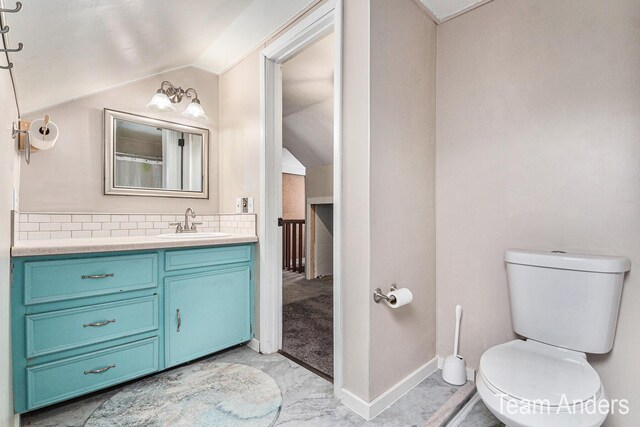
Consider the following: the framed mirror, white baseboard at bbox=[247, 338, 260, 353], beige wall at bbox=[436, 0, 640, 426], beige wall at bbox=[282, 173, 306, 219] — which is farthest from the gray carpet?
beige wall at bbox=[282, 173, 306, 219]

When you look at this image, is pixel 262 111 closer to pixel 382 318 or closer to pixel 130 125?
pixel 130 125

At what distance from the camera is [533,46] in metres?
1.57

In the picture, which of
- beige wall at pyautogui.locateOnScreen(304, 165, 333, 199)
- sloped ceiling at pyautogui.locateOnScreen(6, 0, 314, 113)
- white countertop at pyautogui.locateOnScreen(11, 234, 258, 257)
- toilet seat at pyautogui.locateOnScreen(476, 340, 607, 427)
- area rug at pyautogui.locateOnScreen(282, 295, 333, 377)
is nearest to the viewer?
toilet seat at pyautogui.locateOnScreen(476, 340, 607, 427)

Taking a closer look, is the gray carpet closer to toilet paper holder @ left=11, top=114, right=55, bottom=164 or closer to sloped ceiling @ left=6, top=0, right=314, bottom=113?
toilet paper holder @ left=11, top=114, right=55, bottom=164

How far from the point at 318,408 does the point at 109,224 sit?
5.89ft

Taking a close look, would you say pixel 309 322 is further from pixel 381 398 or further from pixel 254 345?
pixel 381 398

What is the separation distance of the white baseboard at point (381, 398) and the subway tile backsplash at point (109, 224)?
4.01 ft

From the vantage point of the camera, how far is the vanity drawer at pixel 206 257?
1.79 m

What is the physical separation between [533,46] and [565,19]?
154 millimetres

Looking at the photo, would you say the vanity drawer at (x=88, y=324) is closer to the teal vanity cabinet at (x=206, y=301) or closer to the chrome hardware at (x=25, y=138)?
the teal vanity cabinet at (x=206, y=301)

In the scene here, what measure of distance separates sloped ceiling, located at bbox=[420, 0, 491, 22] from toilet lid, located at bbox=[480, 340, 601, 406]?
186 centimetres

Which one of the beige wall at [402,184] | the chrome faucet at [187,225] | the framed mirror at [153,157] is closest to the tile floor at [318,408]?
the beige wall at [402,184]

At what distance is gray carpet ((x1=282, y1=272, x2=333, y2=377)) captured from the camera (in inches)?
82.0

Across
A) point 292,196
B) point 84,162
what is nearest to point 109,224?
point 84,162
